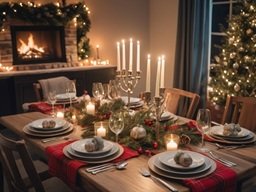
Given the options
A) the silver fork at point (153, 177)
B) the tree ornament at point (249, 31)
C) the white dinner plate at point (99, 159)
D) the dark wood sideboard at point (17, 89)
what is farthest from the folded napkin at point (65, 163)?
the dark wood sideboard at point (17, 89)

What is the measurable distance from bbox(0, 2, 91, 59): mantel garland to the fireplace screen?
0.16m

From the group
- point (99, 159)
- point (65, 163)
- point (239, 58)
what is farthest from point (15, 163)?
point (239, 58)

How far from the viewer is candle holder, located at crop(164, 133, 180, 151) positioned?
5.83 feet

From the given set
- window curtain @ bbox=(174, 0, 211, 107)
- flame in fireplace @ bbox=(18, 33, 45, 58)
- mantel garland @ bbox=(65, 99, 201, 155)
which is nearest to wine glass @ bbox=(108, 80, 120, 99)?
mantel garland @ bbox=(65, 99, 201, 155)

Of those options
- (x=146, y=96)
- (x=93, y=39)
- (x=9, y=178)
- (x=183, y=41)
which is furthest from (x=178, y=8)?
(x=9, y=178)

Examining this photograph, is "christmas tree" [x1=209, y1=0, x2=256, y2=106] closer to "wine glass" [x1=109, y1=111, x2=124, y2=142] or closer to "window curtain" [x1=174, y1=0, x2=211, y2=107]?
"window curtain" [x1=174, y1=0, x2=211, y2=107]

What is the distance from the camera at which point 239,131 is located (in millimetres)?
1959

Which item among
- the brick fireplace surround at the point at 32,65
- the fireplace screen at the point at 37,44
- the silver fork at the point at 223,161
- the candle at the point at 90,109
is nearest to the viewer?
the silver fork at the point at 223,161

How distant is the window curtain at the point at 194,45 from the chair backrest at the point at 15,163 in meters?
3.15

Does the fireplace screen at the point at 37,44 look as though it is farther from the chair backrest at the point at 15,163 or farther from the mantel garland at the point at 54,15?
the chair backrest at the point at 15,163

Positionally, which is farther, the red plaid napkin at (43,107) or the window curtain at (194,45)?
the window curtain at (194,45)

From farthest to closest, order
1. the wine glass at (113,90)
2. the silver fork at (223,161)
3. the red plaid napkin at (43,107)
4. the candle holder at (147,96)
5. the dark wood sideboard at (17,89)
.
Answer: the dark wood sideboard at (17,89) → the red plaid napkin at (43,107) → the wine glass at (113,90) → the candle holder at (147,96) → the silver fork at (223,161)

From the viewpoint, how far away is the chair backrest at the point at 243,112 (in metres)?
2.25

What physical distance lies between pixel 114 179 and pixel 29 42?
12.2ft
